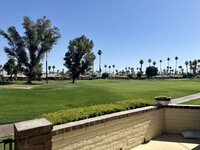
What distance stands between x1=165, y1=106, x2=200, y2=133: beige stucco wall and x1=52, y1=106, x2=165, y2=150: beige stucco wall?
0.73 feet

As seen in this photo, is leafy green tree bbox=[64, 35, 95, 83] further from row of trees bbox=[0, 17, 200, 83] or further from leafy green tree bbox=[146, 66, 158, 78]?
leafy green tree bbox=[146, 66, 158, 78]

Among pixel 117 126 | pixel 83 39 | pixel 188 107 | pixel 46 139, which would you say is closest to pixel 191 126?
pixel 188 107

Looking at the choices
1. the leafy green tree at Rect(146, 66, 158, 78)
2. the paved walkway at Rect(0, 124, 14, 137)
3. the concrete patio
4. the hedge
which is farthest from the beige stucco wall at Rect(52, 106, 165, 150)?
the leafy green tree at Rect(146, 66, 158, 78)

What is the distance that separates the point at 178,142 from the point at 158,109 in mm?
1133

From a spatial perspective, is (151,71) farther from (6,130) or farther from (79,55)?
(6,130)

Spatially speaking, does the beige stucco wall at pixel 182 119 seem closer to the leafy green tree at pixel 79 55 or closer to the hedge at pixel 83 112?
the hedge at pixel 83 112

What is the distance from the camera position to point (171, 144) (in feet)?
22.1

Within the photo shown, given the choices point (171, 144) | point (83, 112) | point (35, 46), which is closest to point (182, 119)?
point (171, 144)

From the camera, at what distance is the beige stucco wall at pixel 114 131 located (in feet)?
15.0

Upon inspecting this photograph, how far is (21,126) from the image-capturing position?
3.84 m

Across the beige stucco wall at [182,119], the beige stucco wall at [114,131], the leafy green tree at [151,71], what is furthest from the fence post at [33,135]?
the leafy green tree at [151,71]

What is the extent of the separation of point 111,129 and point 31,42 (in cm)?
4051

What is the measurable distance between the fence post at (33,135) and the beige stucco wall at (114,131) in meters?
0.27

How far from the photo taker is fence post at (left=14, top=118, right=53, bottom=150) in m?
3.67
